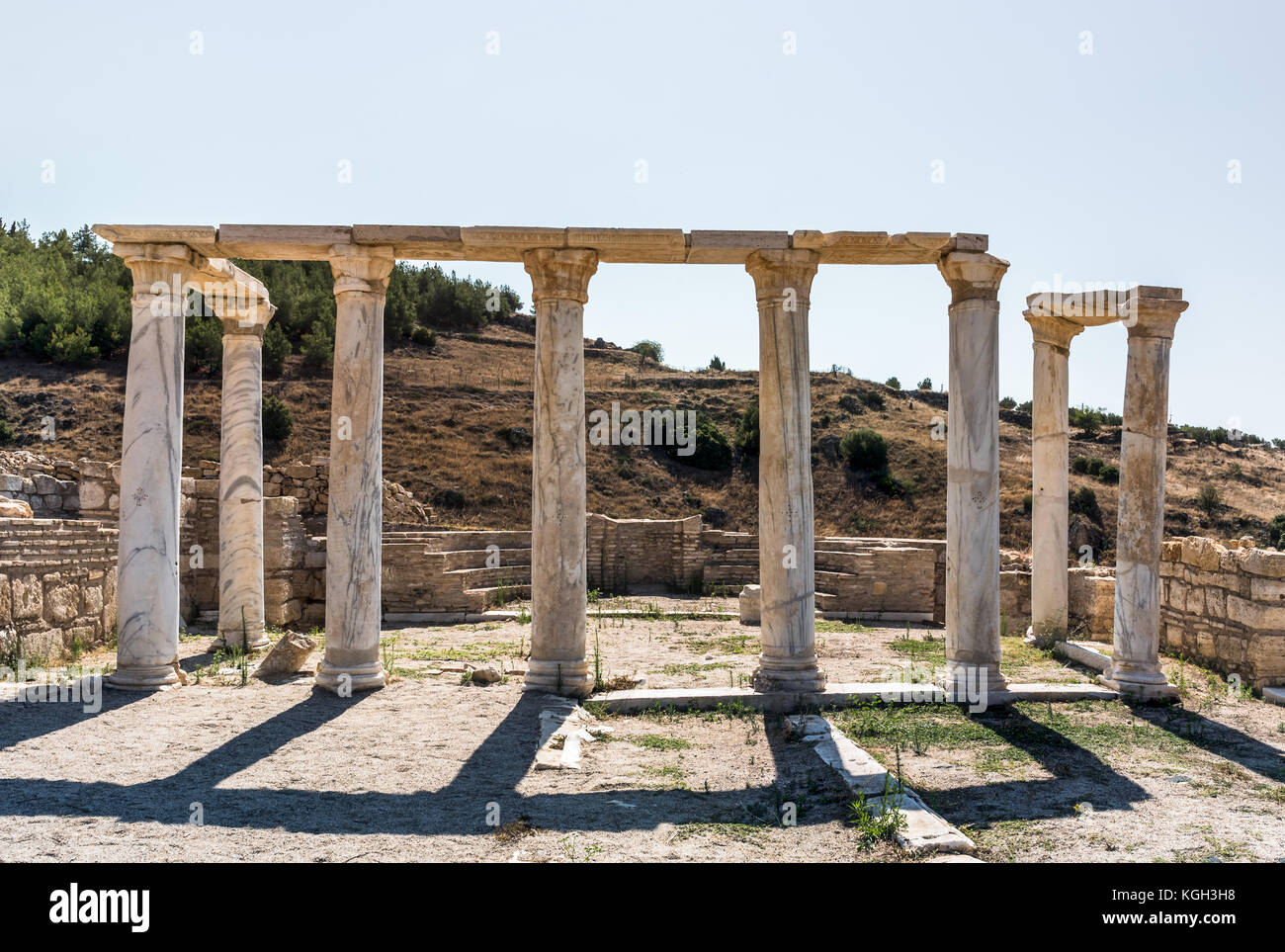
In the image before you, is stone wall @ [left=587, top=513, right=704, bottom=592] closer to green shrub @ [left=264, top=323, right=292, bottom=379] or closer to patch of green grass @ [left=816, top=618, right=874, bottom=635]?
patch of green grass @ [left=816, top=618, right=874, bottom=635]

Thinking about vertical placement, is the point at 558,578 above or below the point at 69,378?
below

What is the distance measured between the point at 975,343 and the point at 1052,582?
5.19 metres

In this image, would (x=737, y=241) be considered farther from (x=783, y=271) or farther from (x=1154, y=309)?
(x=1154, y=309)

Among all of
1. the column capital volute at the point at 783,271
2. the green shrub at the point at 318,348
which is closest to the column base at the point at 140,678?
the column capital volute at the point at 783,271

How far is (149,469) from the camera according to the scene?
10.3 metres

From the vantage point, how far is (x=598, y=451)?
127 ft

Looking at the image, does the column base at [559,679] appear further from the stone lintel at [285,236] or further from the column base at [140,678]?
the stone lintel at [285,236]

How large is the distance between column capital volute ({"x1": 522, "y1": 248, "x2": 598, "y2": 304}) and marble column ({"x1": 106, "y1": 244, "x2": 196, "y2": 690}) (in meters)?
3.92

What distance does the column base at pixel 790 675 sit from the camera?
33.0 feet

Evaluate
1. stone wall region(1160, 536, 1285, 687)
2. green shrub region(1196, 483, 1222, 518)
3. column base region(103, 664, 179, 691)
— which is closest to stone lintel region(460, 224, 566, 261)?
column base region(103, 664, 179, 691)

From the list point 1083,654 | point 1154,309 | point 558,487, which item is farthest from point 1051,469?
point 558,487

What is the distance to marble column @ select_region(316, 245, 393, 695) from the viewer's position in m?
10.4
